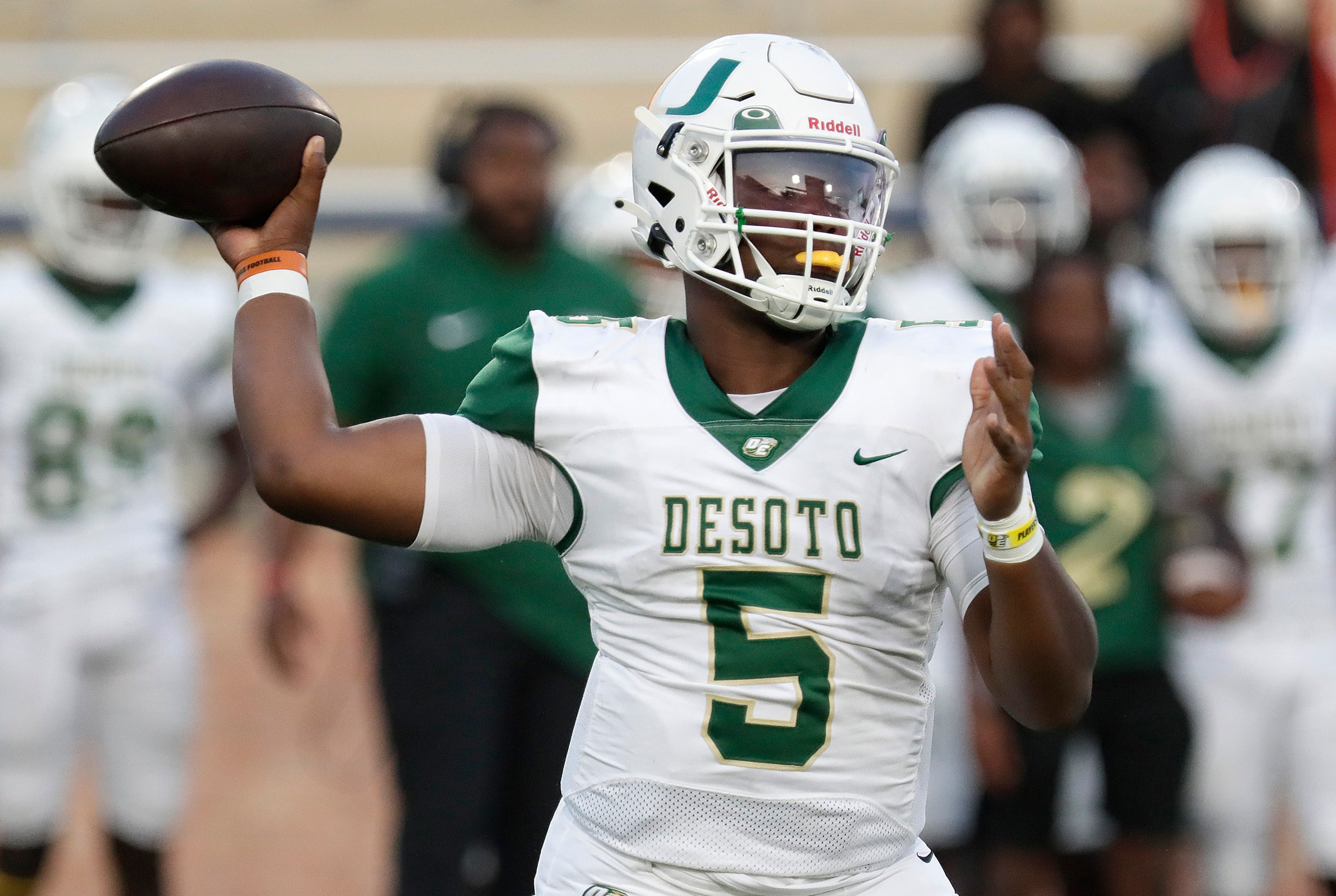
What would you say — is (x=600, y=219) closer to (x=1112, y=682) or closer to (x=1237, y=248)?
(x=1237, y=248)

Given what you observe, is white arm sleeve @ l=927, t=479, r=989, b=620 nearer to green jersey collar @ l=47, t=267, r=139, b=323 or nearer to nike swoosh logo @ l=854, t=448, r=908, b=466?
nike swoosh logo @ l=854, t=448, r=908, b=466

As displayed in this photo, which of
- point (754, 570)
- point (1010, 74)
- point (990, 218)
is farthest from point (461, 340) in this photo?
point (1010, 74)

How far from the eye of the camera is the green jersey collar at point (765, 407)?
8.20ft

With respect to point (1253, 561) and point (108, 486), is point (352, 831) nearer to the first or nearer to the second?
point (108, 486)

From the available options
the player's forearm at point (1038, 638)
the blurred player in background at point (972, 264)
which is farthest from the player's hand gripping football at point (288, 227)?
the blurred player in background at point (972, 264)

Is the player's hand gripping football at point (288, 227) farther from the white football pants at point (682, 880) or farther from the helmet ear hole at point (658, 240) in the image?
the white football pants at point (682, 880)

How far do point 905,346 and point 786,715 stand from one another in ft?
1.68

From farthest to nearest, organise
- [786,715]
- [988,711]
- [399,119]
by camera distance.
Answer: [399,119]
[988,711]
[786,715]

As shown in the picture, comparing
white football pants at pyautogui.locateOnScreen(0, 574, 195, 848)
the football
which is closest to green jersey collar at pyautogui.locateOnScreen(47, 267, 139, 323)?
white football pants at pyautogui.locateOnScreen(0, 574, 195, 848)

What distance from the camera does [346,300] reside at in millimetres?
4832

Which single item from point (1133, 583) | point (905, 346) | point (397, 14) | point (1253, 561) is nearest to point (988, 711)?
point (1133, 583)

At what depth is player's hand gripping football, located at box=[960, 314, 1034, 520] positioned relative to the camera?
7.26 ft

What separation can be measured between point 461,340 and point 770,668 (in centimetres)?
241

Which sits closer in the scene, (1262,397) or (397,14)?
(1262,397)
